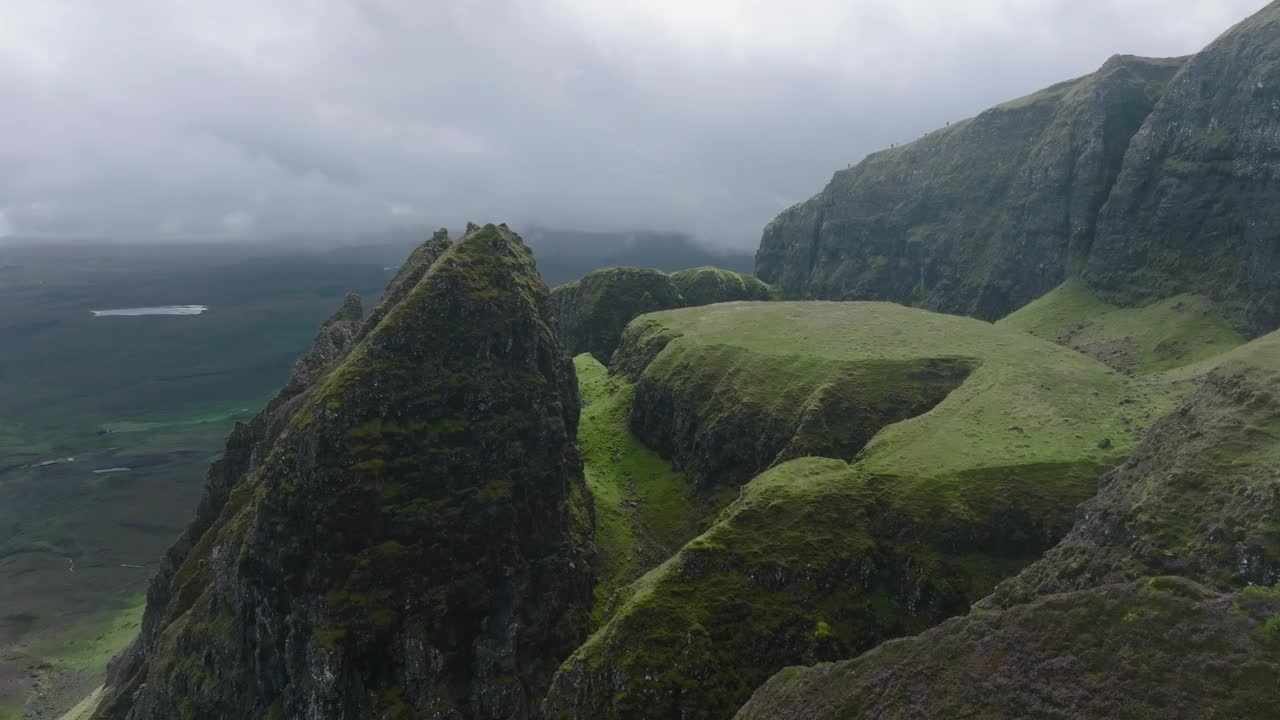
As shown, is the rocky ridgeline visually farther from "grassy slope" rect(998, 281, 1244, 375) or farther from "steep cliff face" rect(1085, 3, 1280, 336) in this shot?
"grassy slope" rect(998, 281, 1244, 375)

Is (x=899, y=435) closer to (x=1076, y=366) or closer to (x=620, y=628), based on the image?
(x=1076, y=366)

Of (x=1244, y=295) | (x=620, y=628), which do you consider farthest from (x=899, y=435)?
A: (x=1244, y=295)

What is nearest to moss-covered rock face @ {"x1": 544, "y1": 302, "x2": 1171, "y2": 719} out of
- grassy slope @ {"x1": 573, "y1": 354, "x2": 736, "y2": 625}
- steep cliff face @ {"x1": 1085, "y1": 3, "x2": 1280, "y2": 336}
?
grassy slope @ {"x1": 573, "y1": 354, "x2": 736, "y2": 625}

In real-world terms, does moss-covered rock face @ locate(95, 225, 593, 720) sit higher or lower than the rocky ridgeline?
lower

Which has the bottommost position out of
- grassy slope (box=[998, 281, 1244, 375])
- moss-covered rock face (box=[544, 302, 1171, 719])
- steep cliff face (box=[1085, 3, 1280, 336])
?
moss-covered rock face (box=[544, 302, 1171, 719])

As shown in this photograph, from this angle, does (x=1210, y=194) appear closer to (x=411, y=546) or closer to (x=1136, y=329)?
(x=1136, y=329)

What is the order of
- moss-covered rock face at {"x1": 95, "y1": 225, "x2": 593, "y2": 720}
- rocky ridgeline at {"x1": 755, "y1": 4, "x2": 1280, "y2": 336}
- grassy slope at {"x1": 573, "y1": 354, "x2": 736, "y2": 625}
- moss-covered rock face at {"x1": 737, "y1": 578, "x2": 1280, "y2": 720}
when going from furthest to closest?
1. rocky ridgeline at {"x1": 755, "y1": 4, "x2": 1280, "y2": 336}
2. grassy slope at {"x1": 573, "y1": 354, "x2": 736, "y2": 625}
3. moss-covered rock face at {"x1": 95, "y1": 225, "x2": 593, "y2": 720}
4. moss-covered rock face at {"x1": 737, "y1": 578, "x2": 1280, "y2": 720}
